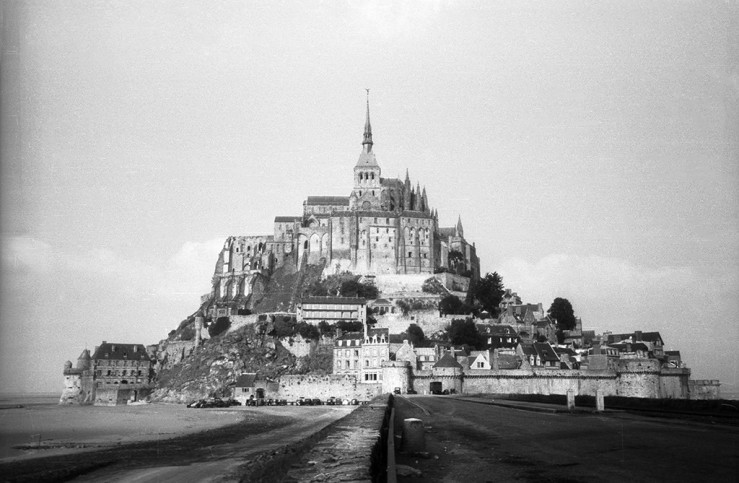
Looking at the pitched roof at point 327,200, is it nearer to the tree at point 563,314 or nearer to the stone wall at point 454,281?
the stone wall at point 454,281

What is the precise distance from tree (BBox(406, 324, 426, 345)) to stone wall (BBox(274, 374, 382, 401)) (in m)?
12.2

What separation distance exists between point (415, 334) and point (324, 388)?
1637 cm

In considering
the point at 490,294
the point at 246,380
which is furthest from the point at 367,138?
the point at 246,380

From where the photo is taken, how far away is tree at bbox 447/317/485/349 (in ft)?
265

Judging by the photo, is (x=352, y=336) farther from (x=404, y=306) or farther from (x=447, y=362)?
(x=447, y=362)

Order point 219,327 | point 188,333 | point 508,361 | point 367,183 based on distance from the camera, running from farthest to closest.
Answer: point 367,183 → point 188,333 → point 219,327 → point 508,361

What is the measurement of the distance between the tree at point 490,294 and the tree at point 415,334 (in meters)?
14.8

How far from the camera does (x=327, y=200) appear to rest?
124m

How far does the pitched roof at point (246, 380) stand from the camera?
246 ft

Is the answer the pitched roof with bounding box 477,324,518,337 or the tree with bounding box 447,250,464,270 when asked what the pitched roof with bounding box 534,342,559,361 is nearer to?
the pitched roof with bounding box 477,324,518,337

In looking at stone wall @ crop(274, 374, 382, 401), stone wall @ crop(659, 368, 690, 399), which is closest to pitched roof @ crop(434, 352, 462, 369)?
stone wall @ crop(274, 374, 382, 401)

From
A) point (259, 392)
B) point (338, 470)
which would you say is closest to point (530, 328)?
point (259, 392)

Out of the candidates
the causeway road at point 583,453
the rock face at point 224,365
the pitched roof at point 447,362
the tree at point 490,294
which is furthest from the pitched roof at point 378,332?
the causeway road at point 583,453

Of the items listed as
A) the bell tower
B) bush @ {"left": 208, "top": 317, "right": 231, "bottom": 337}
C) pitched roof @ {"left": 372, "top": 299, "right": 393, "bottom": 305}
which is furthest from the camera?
the bell tower
